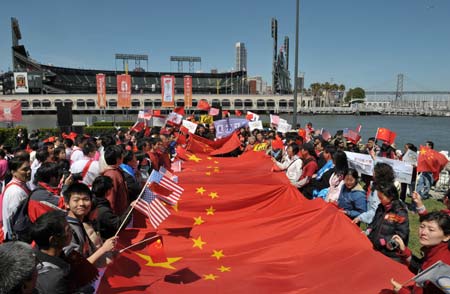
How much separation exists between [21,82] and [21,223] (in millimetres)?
88609

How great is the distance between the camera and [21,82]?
255ft

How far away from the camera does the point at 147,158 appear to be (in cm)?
722

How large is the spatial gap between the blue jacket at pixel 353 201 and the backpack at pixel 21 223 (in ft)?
13.9

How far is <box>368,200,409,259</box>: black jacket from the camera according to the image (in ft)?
11.8

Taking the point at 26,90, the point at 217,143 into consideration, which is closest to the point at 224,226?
the point at 217,143

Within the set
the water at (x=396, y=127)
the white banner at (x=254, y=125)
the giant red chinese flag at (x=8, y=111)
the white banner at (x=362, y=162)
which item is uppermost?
the giant red chinese flag at (x=8, y=111)

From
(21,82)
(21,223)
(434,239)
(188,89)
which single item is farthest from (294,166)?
(21,82)

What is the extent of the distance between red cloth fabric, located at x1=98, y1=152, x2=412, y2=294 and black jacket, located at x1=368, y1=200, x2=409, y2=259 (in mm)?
140

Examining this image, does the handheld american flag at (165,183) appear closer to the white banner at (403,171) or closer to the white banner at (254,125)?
the white banner at (403,171)

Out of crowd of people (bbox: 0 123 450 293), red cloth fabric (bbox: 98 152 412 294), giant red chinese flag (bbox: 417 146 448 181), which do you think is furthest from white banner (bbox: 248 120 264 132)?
red cloth fabric (bbox: 98 152 412 294)

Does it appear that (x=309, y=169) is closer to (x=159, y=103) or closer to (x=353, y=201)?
(x=353, y=201)

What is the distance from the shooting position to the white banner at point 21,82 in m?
76.6

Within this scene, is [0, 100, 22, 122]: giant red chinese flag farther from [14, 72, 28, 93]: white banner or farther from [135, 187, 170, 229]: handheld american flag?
[14, 72, 28, 93]: white banner

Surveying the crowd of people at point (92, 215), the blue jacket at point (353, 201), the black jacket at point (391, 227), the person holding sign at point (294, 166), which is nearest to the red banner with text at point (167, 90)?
the crowd of people at point (92, 215)
